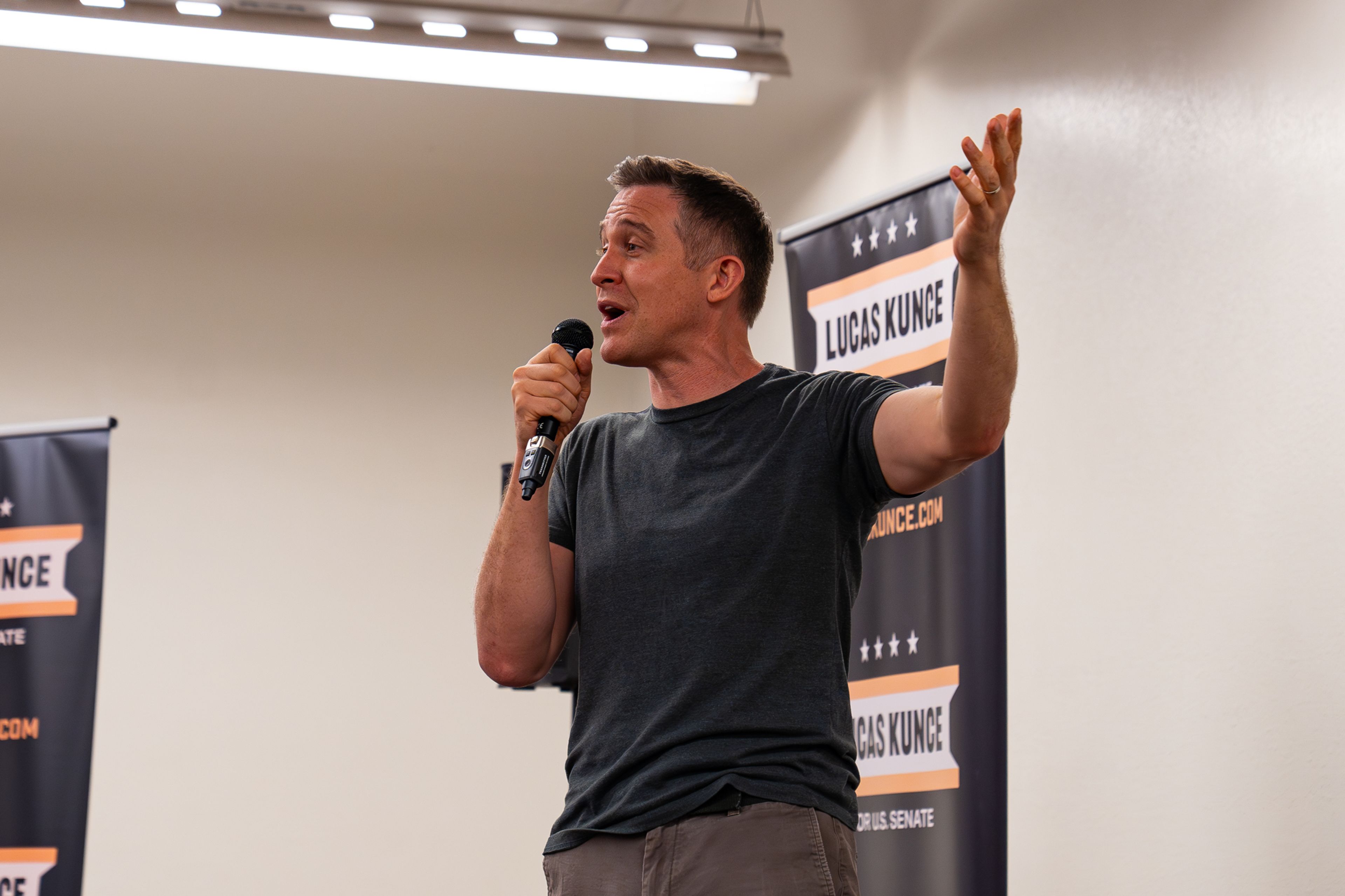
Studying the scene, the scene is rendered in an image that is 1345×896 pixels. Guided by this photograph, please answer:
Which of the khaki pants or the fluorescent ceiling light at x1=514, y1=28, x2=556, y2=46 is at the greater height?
the fluorescent ceiling light at x1=514, y1=28, x2=556, y2=46

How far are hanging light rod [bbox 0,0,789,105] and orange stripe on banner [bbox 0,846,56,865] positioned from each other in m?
2.32

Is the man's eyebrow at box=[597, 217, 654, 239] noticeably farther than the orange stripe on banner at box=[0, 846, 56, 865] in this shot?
No

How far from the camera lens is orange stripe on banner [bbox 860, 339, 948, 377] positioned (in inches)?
99.6

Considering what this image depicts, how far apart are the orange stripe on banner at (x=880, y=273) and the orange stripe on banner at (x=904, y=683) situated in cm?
80

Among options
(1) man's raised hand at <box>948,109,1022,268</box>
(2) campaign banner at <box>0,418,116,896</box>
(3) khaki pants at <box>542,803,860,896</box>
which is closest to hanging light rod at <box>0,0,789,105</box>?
(2) campaign banner at <box>0,418,116,896</box>

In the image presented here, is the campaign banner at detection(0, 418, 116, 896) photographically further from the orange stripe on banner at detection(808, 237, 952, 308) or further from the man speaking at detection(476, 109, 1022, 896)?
the man speaking at detection(476, 109, 1022, 896)

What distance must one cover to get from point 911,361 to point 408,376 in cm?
357

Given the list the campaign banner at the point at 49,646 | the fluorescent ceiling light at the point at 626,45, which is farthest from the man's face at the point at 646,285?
the campaign banner at the point at 49,646

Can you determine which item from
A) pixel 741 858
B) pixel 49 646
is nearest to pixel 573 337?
pixel 741 858

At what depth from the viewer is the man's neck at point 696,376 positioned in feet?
5.19

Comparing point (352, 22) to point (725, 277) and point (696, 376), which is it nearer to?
point (725, 277)

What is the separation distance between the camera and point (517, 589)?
1.49 meters

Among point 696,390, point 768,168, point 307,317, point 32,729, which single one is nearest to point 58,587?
point 32,729

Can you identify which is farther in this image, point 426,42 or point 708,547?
point 426,42
